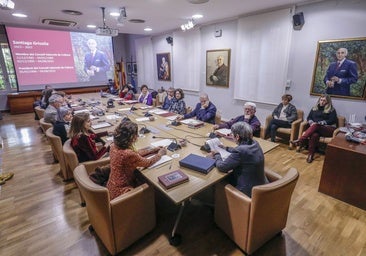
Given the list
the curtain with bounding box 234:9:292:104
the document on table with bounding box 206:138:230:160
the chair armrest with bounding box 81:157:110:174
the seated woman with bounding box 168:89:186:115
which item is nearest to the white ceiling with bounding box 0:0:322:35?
the curtain with bounding box 234:9:292:104

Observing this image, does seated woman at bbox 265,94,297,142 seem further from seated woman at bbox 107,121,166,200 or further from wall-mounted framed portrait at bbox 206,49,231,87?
seated woman at bbox 107,121,166,200

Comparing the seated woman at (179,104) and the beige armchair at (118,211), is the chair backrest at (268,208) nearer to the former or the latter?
the beige armchair at (118,211)

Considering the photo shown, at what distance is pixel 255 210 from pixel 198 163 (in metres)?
0.59

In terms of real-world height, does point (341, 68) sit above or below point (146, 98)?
above

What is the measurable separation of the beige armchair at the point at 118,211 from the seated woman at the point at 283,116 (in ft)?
10.4

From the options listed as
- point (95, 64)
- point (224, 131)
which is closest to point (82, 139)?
point (224, 131)

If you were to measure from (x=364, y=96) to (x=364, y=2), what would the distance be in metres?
1.42

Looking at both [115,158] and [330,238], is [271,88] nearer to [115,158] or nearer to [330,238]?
[330,238]

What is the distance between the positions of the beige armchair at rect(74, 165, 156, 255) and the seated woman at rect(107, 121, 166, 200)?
0.36 ft

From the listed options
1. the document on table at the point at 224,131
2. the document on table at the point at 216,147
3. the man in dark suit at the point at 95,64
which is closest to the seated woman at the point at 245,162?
the document on table at the point at 216,147

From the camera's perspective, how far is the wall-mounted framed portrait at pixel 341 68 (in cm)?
327

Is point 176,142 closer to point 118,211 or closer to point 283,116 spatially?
point 118,211

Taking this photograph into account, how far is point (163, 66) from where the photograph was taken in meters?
7.41

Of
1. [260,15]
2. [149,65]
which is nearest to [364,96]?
[260,15]
